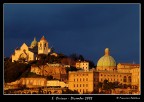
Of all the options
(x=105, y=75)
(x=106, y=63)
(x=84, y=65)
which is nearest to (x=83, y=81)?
(x=105, y=75)

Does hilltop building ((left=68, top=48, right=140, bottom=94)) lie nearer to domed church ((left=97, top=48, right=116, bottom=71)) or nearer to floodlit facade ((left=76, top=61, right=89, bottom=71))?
domed church ((left=97, top=48, right=116, bottom=71))

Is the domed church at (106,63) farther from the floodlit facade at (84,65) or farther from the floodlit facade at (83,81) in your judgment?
the floodlit facade at (83,81)

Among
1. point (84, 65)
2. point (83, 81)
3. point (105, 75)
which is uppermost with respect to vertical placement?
point (84, 65)

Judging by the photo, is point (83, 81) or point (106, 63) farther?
point (106, 63)

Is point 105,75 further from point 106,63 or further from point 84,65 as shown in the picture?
point 106,63

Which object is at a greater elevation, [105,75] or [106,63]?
[106,63]

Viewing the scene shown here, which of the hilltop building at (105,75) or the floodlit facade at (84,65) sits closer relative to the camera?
the hilltop building at (105,75)

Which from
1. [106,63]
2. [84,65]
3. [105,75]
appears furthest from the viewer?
[106,63]

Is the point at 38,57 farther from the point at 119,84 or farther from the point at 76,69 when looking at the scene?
the point at 119,84

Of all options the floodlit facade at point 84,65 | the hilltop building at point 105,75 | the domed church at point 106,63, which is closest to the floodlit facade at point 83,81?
the hilltop building at point 105,75

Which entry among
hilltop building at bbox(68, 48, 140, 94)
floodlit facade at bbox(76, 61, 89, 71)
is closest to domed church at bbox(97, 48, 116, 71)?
hilltop building at bbox(68, 48, 140, 94)

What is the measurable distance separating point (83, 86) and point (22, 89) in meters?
1.47

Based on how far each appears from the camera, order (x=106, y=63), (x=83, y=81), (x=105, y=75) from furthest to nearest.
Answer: (x=106, y=63) → (x=105, y=75) → (x=83, y=81)

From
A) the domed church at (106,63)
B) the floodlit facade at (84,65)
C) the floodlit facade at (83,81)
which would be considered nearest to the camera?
the floodlit facade at (83,81)
